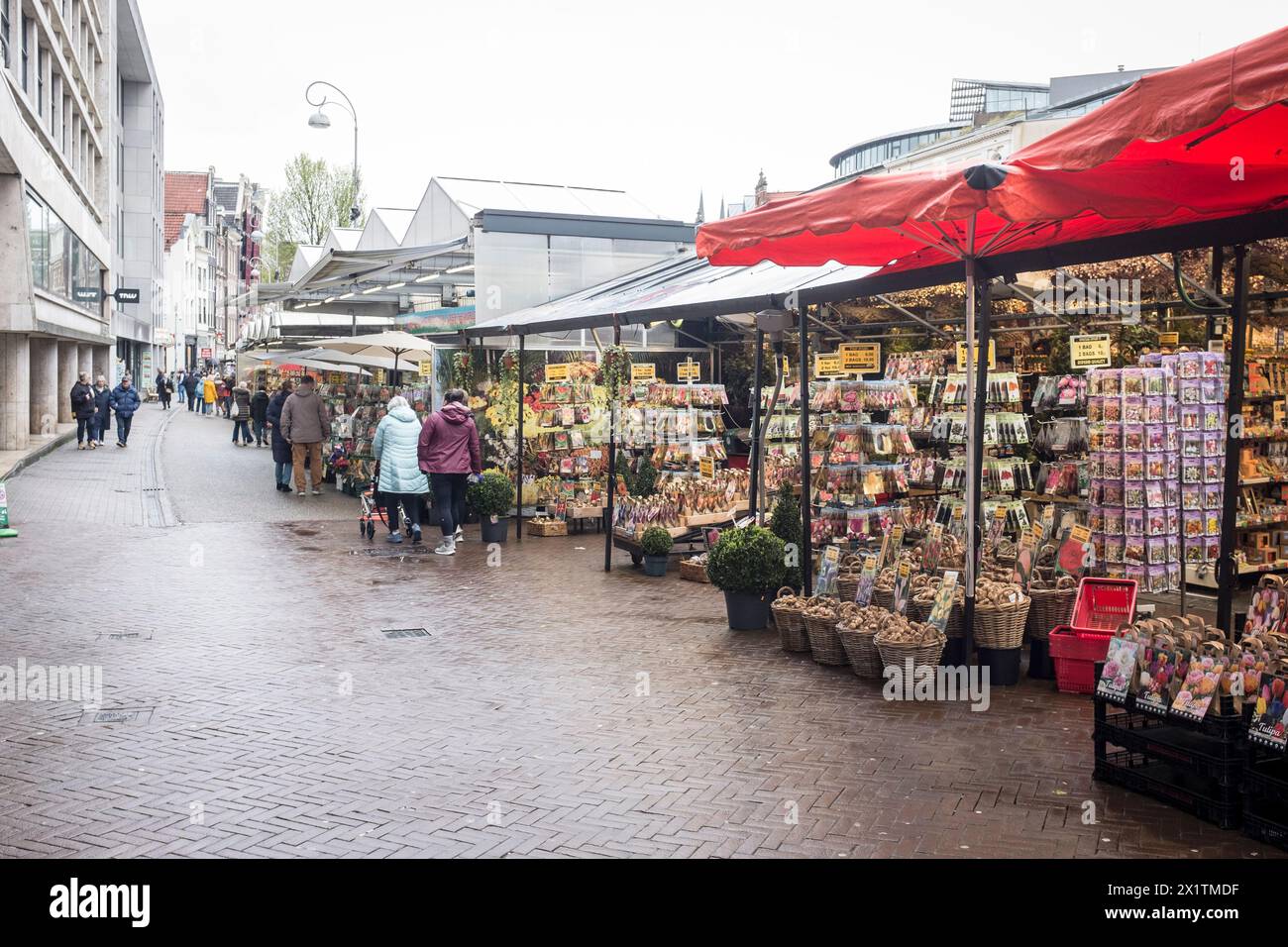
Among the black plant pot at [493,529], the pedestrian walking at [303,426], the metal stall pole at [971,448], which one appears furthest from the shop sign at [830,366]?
the pedestrian walking at [303,426]

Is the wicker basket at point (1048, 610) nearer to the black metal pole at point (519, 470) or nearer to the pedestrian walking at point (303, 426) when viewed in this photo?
the black metal pole at point (519, 470)

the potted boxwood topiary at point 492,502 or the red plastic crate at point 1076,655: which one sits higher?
the potted boxwood topiary at point 492,502

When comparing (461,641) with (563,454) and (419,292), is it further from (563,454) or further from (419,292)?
(419,292)

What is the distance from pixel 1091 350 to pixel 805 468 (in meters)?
2.36

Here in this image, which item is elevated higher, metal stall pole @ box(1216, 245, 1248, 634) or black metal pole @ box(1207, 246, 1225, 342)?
black metal pole @ box(1207, 246, 1225, 342)

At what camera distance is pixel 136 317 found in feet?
162

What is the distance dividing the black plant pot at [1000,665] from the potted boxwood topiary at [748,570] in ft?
6.47

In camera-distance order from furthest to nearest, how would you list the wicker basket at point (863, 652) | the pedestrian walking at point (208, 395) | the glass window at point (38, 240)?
1. the pedestrian walking at point (208, 395)
2. the glass window at point (38, 240)
3. the wicker basket at point (863, 652)

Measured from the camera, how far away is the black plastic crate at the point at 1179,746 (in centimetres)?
483

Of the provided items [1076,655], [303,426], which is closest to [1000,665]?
[1076,655]

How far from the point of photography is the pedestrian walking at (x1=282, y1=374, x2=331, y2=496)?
18.7 m

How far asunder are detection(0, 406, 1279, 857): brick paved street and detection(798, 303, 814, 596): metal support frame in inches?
26.6

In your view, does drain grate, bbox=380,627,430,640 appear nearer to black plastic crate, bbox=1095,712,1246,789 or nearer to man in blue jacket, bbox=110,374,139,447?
black plastic crate, bbox=1095,712,1246,789

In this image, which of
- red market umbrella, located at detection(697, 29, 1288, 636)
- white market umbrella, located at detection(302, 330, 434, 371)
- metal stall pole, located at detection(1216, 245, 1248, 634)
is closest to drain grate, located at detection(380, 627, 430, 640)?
red market umbrella, located at detection(697, 29, 1288, 636)
